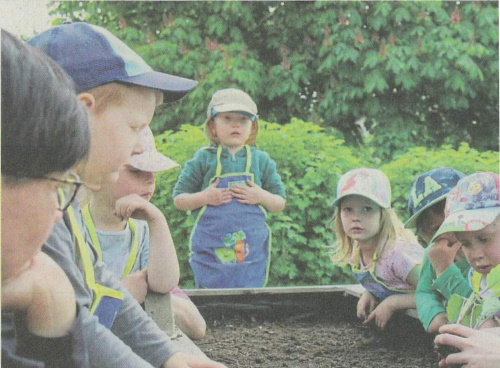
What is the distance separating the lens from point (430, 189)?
2.10m

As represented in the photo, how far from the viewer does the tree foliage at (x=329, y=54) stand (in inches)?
162

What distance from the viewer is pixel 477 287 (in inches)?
66.1

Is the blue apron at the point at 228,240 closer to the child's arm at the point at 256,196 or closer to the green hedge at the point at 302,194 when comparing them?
the child's arm at the point at 256,196

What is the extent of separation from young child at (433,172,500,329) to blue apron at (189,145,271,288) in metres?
1.34

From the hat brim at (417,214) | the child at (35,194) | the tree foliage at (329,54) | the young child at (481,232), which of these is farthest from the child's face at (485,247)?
the tree foliage at (329,54)

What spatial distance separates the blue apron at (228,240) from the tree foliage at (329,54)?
3.72ft

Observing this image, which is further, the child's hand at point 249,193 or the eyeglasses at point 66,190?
the child's hand at point 249,193

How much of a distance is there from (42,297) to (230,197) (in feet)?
6.94

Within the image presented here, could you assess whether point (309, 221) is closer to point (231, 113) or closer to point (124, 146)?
point (231, 113)

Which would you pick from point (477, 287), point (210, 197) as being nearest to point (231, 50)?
point (210, 197)

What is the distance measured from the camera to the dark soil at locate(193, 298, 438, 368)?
2.04 meters

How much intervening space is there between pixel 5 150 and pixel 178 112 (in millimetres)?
3816

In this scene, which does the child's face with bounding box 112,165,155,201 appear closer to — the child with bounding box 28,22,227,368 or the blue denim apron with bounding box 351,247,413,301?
the child with bounding box 28,22,227,368

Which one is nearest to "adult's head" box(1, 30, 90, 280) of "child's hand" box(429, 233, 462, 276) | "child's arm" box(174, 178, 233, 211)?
"child's hand" box(429, 233, 462, 276)
